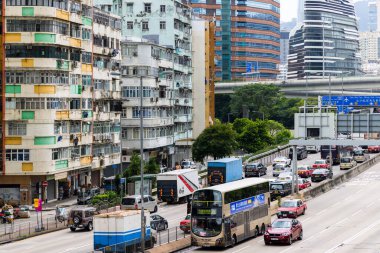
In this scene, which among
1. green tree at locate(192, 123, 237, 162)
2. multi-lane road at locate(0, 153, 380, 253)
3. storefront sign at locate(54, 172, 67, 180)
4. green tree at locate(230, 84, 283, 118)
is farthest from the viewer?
green tree at locate(230, 84, 283, 118)

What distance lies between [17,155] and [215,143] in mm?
34504

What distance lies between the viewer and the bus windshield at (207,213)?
45656 mm

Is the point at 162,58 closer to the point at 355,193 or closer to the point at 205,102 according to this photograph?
the point at 205,102

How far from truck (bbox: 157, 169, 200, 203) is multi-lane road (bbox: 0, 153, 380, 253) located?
1035mm

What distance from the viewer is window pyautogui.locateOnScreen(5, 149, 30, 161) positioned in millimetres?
75312

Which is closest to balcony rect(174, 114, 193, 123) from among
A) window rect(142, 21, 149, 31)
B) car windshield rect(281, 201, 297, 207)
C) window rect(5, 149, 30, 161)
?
window rect(142, 21, 149, 31)

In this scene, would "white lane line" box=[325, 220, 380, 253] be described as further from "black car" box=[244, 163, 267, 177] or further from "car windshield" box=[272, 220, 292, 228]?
"black car" box=[244, 163, 267, 177]

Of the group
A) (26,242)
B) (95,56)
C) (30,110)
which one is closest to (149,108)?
(95,56)

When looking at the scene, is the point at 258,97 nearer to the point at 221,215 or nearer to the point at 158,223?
the point at 158,223

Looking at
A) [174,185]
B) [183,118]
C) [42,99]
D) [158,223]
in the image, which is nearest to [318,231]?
[158,223]

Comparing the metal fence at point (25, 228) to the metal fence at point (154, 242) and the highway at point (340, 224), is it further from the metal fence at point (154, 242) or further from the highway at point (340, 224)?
the highway at point (340, 224)

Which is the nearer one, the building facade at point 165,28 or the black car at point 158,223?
the black car at point 158,223

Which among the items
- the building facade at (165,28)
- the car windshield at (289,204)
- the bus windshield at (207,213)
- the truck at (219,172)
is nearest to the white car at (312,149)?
the building facade at (165,28)

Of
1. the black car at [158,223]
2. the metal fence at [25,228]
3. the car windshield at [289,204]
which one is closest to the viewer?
the black car at [158,223]
